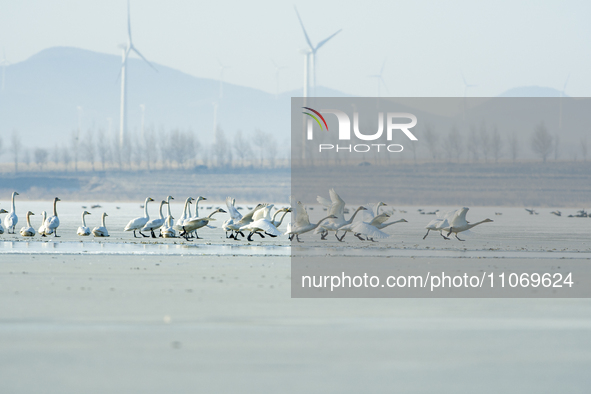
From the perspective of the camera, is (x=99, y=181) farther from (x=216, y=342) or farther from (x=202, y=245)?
(x=216, y=342)

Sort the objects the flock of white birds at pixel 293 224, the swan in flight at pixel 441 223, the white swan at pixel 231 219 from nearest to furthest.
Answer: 1. the flock of white birds at pixel 293 224
2. the white swan at pixel 231 219
3. the swan in flight at pixel 441 223

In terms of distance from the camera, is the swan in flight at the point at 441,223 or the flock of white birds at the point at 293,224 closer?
the flock of white birds at the point at 293,224

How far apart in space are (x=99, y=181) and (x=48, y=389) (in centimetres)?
16298

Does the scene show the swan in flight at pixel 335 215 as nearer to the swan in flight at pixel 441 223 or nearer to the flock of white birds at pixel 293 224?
the flock of white birds at pixel 293 224

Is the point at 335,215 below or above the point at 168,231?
above

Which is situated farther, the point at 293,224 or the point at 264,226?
the point at 293,224

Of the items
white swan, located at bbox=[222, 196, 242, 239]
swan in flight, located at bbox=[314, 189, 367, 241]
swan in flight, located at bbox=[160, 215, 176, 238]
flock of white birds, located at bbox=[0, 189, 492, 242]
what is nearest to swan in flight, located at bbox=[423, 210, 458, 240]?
flock of white birds, located at bbox=[0, 189, 492, 242]

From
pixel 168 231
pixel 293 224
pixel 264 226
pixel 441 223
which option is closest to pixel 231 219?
pixel 168 231

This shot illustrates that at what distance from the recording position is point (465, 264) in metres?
21.4

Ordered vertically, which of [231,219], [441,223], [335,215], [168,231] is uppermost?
[335,215]

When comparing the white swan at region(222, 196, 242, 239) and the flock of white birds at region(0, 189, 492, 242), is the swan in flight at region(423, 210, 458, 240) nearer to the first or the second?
the flock of white birds at region(0, 189, 492, 242)

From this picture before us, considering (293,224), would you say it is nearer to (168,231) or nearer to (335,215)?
(335,215)

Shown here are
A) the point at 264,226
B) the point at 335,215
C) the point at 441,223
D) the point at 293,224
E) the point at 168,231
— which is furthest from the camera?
the point at 441,223

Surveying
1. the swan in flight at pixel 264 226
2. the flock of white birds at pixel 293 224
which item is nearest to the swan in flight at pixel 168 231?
the flock of white birds at pixel 293 224
